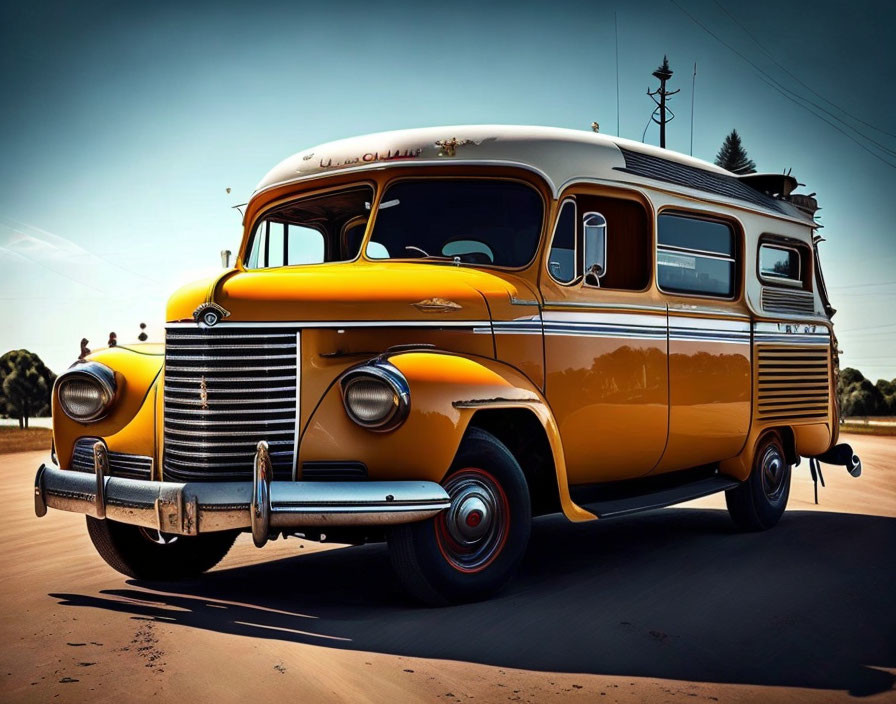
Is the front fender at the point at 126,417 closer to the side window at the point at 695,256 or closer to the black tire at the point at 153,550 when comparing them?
the black tire at the point at 153,550

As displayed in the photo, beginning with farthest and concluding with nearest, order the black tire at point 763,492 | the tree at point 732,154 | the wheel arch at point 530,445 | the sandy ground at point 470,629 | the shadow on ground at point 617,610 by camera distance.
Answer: the tree at point 732,154 < the black tire at point 763,492 < the wheel arch at point 530,445 < the shadow on ground at point 617,610 < the sandy ground at point 470,629

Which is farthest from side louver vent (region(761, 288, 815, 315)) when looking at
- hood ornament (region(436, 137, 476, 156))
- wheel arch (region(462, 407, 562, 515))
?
hood ornament (region(436, 137, 476, 156))

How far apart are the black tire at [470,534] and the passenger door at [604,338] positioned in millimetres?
831

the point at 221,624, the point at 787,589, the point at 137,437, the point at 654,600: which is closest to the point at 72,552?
the point at 137,437

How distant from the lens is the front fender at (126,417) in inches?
203

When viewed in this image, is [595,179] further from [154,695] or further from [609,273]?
[154,695]

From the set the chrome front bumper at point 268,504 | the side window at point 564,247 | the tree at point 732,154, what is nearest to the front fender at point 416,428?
the chrome front bumper at point 268,504

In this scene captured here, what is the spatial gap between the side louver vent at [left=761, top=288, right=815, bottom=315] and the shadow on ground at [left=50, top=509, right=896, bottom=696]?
197cm

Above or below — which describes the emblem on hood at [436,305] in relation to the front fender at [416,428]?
above

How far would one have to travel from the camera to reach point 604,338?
5.87 meters

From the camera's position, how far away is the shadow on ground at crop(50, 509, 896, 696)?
4.05 m

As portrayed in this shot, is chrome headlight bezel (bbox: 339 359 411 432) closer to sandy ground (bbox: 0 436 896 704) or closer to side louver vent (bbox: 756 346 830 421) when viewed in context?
sandy ground (bbox: 0 436 896 704)

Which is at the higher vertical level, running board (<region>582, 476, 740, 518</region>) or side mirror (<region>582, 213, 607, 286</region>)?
side mirror (<region>582, 213, 607, 286</region>)

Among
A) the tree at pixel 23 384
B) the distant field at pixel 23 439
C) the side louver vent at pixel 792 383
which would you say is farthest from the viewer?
the tree at pixel 23 384
